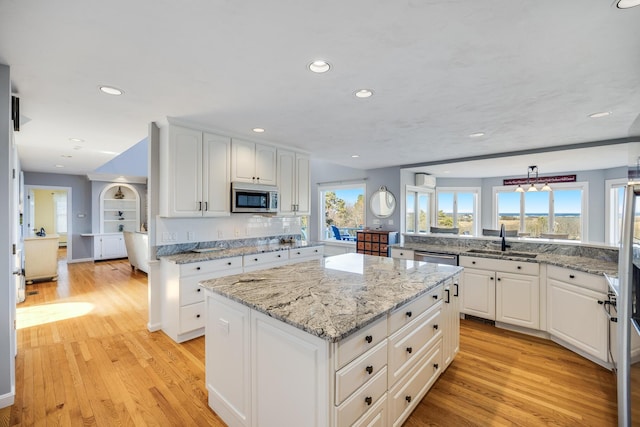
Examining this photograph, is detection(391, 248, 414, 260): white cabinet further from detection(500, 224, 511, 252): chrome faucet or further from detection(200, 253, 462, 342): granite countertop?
detection(200, 253, 462, 342): granite countertop

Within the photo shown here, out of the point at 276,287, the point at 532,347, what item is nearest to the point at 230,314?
the point at 276,287

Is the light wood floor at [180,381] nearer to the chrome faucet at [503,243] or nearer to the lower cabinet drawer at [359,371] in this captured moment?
the lower cabinet drawer at [359,371]

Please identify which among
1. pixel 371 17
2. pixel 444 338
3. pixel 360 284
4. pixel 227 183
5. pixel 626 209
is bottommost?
pixel 444 338

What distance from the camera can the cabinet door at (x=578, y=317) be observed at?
8.60 feet

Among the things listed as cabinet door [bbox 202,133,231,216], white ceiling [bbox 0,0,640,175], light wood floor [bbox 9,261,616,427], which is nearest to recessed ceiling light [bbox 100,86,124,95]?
white ceiling [bbox 0,0,640,175]

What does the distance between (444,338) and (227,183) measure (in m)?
3.04

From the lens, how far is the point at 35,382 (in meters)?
2.38

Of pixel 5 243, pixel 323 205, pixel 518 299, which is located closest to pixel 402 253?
pixel 518 299

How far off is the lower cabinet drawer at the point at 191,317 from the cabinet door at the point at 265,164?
1.86 m

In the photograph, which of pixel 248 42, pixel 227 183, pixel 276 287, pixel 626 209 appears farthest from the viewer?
pixel 227 183

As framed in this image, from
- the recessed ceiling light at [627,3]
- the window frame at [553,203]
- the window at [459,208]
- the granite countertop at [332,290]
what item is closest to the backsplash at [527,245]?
the granite countertop at [332,290]

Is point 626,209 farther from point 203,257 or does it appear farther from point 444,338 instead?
point 203,257

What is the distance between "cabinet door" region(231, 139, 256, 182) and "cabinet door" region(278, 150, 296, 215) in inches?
19.9

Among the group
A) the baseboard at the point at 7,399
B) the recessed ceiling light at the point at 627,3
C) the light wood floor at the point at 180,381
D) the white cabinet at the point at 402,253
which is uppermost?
the recessed ceiling light at the point at 627,3
